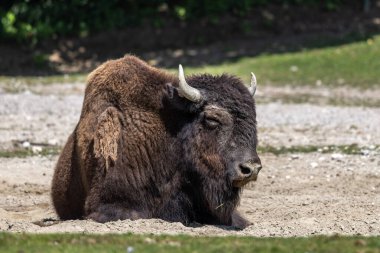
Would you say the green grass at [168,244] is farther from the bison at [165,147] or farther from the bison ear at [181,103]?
the bison ear at [181,103]

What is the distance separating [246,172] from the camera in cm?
997

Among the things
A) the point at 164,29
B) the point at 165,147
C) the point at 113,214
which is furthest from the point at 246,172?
the point at 164,29

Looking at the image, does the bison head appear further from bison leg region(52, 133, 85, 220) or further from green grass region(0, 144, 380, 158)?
green grass region(0, 144, 380, 158)

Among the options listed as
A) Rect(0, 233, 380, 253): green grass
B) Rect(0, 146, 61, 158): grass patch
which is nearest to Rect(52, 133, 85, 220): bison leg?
Rect(0, 233, 380, 253): green grass

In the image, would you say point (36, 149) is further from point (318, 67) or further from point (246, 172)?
point (318, 67)

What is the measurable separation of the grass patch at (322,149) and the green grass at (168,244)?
7394mm

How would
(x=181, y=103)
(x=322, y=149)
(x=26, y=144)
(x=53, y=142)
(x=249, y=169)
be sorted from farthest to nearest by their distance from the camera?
(x=53, y=142), (x=26, y=144), (x=322, y=149), (x=181, y=103), (x=249, y=169)

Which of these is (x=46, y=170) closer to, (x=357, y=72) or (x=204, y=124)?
(x=204, y=124)

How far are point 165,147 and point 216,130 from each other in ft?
1.94

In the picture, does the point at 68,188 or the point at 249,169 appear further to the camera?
the point at 68,188

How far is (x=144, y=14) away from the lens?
30.6 m

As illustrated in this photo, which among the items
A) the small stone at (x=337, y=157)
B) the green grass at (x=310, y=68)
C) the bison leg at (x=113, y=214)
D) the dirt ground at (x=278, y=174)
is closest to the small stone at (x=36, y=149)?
the dirt ground at (x=278, y=174)

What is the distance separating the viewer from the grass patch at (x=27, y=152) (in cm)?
1546

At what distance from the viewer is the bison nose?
9.84m
